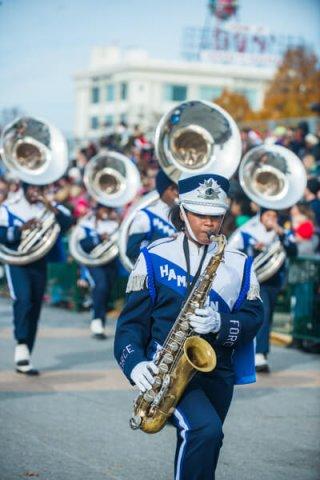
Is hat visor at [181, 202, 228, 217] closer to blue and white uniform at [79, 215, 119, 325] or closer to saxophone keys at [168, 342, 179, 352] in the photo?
saxophone keys at [168, 342, 179, 352]

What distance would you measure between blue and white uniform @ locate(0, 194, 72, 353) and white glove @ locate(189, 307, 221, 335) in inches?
222

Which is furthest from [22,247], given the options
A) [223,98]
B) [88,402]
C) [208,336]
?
[223,98]

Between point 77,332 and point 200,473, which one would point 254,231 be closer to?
point 77,332

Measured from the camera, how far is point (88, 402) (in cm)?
935

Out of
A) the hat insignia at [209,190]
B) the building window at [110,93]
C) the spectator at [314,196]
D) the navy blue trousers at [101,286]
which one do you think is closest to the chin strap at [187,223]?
the hat insignia at [209,190]

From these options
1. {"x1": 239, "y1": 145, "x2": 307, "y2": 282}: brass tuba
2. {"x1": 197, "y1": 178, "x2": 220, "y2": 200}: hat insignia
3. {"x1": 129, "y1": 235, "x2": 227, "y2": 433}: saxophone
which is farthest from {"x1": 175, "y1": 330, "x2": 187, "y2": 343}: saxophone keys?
{"x1": 239, "y1": 145, "x2": 307, "y2": 282}: brass tuba

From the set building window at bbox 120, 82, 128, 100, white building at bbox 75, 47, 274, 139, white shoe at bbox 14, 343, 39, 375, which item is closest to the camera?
white shoe at bbox 14, 343, 39, 375

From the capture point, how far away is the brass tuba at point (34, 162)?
432 inches

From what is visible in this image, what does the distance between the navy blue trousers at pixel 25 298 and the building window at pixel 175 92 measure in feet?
306

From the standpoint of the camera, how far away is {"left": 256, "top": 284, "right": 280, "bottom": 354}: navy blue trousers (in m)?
11.2

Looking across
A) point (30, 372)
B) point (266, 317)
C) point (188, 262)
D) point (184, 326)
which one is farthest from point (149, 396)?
point (266, 317)

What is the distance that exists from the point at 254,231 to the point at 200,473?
643 cm

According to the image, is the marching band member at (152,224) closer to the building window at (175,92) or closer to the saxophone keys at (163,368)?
the saxophone keys at (163,368)

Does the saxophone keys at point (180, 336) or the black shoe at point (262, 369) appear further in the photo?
the black shoe at point (262, 369)
